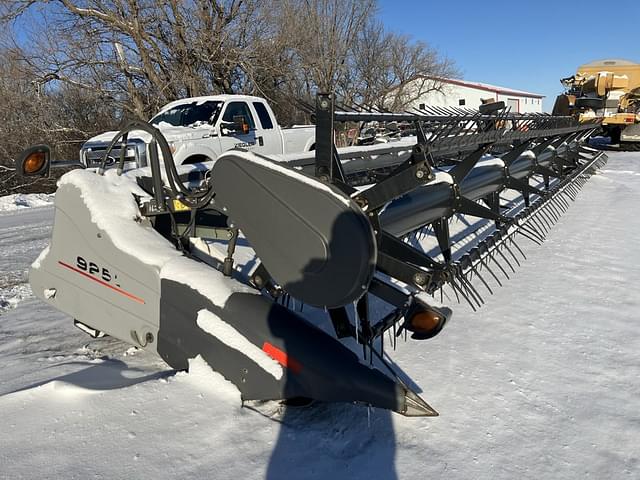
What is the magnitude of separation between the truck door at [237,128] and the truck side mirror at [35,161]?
4781 millimetres

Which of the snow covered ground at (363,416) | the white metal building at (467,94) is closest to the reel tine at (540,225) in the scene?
the snow covered ground at (363,416)

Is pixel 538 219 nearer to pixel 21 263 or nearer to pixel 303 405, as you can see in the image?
pixel 303 405

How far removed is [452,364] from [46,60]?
1649cm

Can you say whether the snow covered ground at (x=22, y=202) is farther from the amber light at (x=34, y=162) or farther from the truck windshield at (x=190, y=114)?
the amber light at (x=34, y=162)

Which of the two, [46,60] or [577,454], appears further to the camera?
[46,60]

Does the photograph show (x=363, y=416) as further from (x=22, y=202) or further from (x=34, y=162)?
(x=22, y=202)

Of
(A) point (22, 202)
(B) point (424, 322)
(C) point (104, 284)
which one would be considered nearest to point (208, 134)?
(C) point (104, 284)

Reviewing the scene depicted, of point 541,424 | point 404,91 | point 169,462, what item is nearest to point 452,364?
point 541,424

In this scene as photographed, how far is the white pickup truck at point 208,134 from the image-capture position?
23.8 ft

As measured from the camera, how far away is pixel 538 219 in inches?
254

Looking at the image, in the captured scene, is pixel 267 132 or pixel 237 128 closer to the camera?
pixel 237 128

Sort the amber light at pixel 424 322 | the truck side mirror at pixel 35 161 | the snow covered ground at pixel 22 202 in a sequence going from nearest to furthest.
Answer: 1. the amber light at pixel 424 322
2. the truck side mirror at pixel 35 161
3. the snow covered ground at pixel 22 202

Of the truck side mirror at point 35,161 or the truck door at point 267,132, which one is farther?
the truck door at point 267,132

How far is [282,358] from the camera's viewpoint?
83.7 inches
